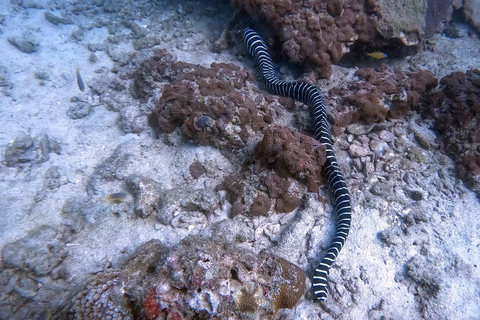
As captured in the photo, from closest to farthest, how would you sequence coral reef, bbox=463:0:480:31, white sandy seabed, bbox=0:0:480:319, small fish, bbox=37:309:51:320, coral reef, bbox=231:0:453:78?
1. small fish, bbox=37:309:51:320
2. white sandy seabed, bbox=0:0:480:319
3. coral reef, bbox=231:0:453:78
4. coral reef, bbox=463:0:480:31

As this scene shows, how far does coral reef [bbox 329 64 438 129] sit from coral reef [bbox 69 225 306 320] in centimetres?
392

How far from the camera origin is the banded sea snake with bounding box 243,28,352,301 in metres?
4.39

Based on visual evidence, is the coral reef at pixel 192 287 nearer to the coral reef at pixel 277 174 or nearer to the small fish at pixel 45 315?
the small fish at pixel 45 315

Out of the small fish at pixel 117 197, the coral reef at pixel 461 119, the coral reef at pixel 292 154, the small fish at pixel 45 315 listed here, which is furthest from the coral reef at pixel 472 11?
the small fish at pixel 45 315

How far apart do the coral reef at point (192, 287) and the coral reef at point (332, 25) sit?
5.79 m

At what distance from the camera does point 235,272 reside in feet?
11.8

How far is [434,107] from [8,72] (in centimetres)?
1234

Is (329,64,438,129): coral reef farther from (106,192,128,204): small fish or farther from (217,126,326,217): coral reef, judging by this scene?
(106,192,128,204): small fish

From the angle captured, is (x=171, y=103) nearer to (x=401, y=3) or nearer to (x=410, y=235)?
(x=410, y=235)

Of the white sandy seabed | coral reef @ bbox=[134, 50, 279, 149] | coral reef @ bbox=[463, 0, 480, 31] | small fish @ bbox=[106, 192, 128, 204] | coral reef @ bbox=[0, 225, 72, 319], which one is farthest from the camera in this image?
coral reef @ bbox=[463, 0, 480, 31]

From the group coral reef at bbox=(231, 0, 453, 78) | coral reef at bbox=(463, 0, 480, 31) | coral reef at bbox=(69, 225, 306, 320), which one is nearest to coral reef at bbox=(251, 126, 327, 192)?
coral reef at bbox=(69, 225, 306, 320)

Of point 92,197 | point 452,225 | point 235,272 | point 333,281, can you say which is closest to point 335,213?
point 333,281

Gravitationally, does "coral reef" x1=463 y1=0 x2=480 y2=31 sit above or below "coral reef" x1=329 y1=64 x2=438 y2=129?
above

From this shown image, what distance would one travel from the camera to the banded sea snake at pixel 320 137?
439 cm
